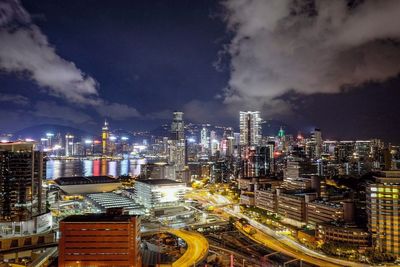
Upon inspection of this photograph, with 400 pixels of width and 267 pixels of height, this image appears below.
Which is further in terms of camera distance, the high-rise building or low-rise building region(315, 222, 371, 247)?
the high-rise building

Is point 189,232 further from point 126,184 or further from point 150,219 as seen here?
point 126,184

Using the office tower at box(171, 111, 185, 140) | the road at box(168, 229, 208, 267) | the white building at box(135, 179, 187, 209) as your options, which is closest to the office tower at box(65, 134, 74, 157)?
the office tower at box(171, 111, 185, 140)

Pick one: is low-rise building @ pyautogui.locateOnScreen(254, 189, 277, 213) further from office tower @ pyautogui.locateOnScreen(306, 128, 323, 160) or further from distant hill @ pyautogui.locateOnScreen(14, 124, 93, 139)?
distant hill @ pyautogui.locateOnScreen(14, 124, 93, 139)

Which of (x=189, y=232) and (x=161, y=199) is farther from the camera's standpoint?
(x=161, y=199)

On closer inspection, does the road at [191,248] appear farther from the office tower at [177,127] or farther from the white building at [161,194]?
the office tower at [177,127]

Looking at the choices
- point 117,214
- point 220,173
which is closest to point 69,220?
point 117,214

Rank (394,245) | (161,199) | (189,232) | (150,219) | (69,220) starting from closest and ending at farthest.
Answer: (69,220)
(394,245)
(189,232)
(150,219)
(161,199)

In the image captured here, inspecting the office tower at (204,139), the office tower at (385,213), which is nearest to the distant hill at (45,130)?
the office tower at (204,139)
